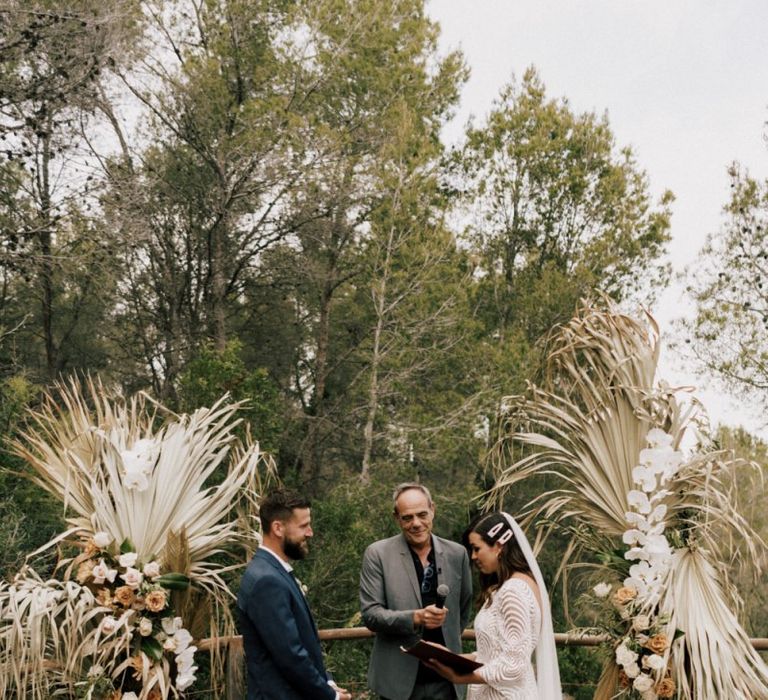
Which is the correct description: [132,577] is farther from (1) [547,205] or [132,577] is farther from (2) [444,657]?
(1) [547,205]

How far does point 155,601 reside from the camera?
362 centimetres

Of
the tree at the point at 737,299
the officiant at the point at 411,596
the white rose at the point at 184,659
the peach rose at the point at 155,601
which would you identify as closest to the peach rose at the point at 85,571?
the peach rose at the point at 155,601

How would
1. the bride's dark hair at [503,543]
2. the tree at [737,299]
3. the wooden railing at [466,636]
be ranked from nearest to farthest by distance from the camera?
the bride's dark hair at [503,543]
the wooden railing at [466,636]
the tree at [737,299]

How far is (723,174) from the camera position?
17.7 metres

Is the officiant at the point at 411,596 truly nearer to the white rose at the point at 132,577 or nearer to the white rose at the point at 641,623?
the white rose at the point at 641,623

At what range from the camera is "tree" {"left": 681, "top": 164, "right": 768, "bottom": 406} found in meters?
17.0

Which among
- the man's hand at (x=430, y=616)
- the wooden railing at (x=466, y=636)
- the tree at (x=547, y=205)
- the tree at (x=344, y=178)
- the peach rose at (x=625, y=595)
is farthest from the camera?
the tree at (x=547, y=205)

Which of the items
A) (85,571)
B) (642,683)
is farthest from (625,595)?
(85,571)

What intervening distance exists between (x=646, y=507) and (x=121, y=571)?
7.45 feet

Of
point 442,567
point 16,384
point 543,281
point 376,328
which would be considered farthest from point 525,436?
point 543,281

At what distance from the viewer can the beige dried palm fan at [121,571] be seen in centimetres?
353

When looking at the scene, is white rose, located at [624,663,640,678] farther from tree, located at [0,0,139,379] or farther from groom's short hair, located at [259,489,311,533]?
tree, located at [0,0,139,379]

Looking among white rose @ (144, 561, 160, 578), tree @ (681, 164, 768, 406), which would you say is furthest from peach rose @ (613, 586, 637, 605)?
tree @ (681, 164, 768, 406)

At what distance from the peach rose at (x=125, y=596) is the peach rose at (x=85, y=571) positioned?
138mm
